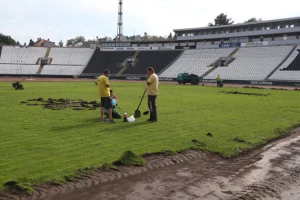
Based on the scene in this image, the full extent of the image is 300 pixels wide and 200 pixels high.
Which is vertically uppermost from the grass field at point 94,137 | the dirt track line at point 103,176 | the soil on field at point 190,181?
the grass field at point 94,137

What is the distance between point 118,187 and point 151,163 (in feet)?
4.85

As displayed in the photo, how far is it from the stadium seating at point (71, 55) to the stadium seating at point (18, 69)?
5375 mm

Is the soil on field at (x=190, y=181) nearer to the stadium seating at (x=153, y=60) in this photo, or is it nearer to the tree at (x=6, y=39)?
the stadium seating at (x=153, y=60)

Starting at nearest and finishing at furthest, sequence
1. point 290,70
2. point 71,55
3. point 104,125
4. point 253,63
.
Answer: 1. point 104,125
2. point 290,70
3. point 253,63
4. point 71,55

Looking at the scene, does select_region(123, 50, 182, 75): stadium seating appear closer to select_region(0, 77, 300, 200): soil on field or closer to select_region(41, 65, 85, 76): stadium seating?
select_region(41, 65, 85, 76): stadium seating

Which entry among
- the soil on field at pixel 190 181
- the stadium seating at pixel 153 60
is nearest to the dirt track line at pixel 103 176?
the soil on field at pixel 190 181

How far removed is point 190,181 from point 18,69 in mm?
71810

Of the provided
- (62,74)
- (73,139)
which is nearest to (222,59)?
(62,74)

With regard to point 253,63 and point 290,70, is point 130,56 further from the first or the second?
point 290,70

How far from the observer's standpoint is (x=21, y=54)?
76.8 metres

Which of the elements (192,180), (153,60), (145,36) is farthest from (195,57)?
(145,36)

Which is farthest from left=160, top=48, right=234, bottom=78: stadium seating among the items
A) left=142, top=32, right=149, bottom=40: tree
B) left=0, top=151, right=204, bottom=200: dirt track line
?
left=142, top=32, right=149, bottom=40: tree

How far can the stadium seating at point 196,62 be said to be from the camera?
62.3 metres

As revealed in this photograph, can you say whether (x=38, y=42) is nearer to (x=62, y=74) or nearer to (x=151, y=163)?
(x=62, y=74)
